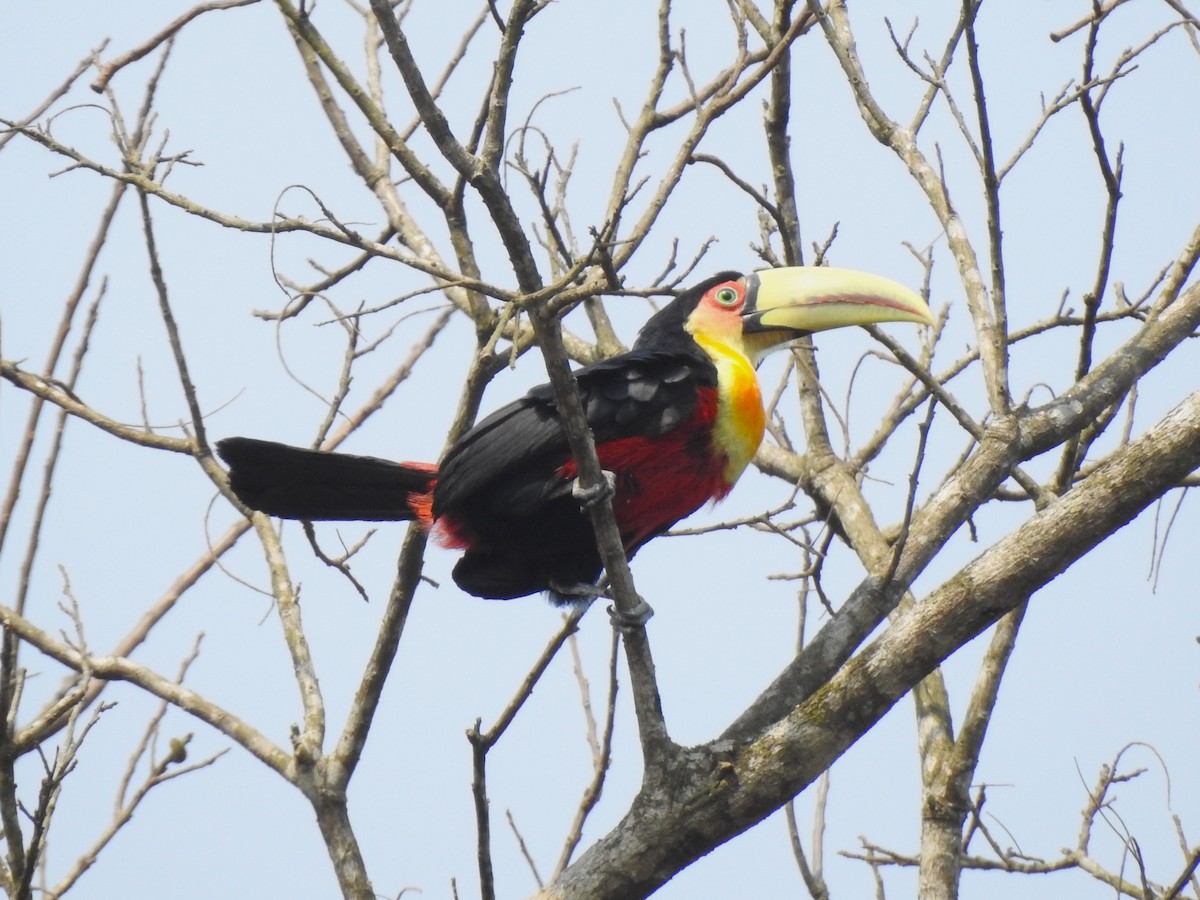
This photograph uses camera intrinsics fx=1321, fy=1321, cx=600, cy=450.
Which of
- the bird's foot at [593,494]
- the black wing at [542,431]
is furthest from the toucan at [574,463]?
the bird's foot at [593,494]

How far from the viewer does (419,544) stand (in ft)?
13.3

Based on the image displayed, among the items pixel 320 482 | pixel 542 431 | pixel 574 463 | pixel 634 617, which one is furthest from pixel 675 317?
pixel 634 617

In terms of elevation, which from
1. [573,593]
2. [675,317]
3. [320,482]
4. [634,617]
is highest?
[675,317]

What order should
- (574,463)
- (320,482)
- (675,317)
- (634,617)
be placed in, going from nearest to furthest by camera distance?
1. (634,617)
2. (574,463)
3. (320,482)
4. (675,317)

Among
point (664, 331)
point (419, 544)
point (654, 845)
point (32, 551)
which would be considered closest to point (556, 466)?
point (419, 544)

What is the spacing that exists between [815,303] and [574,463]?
128 centimetres

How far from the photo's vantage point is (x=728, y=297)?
480cm

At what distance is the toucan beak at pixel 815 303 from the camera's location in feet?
14.7

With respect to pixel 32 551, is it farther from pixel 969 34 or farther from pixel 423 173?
pixel 969 34

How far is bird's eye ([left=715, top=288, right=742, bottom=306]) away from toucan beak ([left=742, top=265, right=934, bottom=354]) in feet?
0.14

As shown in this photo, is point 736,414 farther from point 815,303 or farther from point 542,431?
point 542,431

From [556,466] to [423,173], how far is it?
1.02 meters

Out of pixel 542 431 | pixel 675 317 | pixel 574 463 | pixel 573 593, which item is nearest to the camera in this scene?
pixel 574 463

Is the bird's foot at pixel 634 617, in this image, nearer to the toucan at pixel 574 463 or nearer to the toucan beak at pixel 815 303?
the toucan at pixel 574 463
